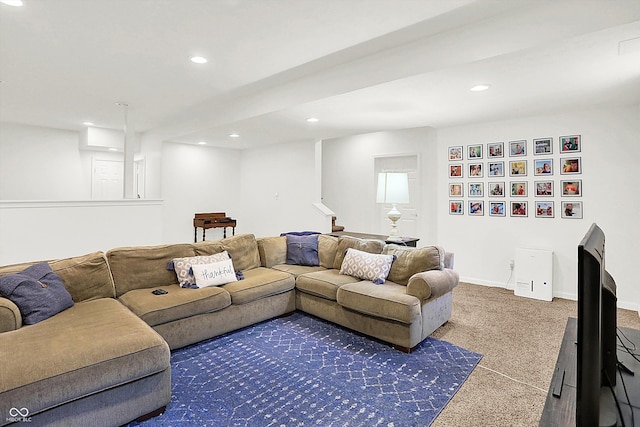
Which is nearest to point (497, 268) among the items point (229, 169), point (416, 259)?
point (416, 259)

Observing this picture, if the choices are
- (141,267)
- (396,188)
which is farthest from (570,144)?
(141,267)

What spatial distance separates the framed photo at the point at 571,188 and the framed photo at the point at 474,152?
105cm

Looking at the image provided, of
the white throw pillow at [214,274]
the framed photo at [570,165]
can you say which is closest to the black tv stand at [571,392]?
the white throw pillow at [214,274]

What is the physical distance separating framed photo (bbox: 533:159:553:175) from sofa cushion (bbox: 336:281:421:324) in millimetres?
2627

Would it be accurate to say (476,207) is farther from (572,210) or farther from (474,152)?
(572,210)

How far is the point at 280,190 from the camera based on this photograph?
691 centimetres

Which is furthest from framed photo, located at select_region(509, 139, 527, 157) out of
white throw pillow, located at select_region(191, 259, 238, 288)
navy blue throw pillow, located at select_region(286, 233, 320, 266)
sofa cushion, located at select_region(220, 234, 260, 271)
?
white throw pillow, located at select_region(191, 259, 238, 288)

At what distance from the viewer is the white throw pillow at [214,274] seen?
314 cm

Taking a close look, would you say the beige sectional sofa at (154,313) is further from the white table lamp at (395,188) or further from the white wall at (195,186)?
the white wall at (195,186)

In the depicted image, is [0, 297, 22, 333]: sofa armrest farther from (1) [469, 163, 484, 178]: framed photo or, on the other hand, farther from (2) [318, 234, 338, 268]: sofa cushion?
(1) [469, 163, 484, 178]: framed photo

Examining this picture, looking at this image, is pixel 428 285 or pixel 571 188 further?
pixel 571 188

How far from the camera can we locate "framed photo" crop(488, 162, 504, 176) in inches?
186

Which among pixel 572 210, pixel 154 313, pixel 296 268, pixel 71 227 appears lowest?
pixel 154 313

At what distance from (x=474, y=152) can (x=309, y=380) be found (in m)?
3.95
